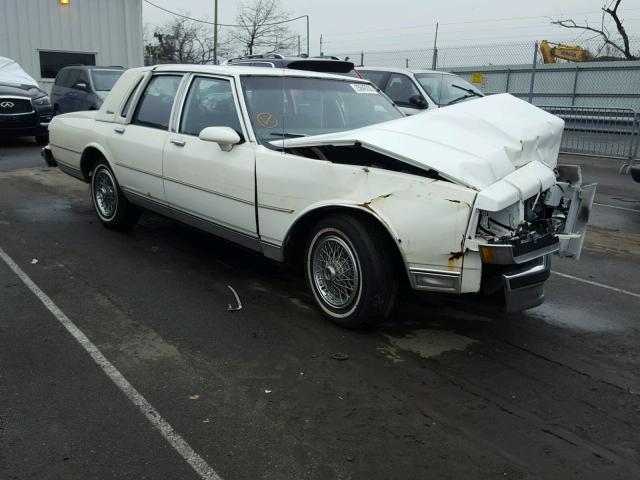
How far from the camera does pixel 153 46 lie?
4481 centimetres

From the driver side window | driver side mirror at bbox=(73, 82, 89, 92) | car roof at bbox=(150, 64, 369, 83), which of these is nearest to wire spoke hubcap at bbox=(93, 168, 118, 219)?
car roof at bbox=(150, 64, 369, 83)

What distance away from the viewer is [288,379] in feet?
11.4

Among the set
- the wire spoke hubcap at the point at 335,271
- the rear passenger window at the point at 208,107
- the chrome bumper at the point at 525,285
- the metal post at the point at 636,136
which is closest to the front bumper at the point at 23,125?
the rear passenger window at the point at 208,107

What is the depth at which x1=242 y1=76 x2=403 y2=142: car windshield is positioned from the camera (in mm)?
4703

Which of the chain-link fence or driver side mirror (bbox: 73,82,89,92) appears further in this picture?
the chain-link fence

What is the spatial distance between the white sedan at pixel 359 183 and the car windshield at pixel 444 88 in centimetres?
560

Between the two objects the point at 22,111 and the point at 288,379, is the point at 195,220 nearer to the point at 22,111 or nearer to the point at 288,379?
the point at 288,379

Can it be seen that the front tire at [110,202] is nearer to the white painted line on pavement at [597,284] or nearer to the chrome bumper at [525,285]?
the chrome bumper at [525,285]

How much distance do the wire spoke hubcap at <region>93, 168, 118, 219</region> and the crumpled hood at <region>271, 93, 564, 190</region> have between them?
2.72 metres

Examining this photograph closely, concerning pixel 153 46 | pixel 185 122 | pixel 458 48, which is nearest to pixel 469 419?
pixel 185 122

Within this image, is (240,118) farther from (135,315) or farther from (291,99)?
(135,315)

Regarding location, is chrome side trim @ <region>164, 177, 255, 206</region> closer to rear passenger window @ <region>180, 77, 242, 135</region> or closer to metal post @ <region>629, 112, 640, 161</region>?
rear passenger window @ <region>180, 77, 242, 135</region>

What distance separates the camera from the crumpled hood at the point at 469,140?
3.58 m

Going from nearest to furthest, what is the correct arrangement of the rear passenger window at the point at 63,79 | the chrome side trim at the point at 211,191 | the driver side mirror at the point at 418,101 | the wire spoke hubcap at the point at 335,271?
the wire spoke hubcap at the point at 335,271 → the chrome side trim at the point at 211,191 → the driver side mirror at the point at 418,101 → the rear passenger window at the point at 63,79
